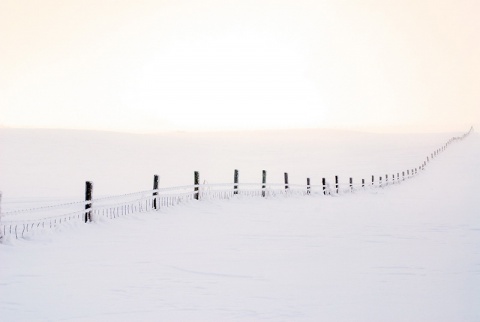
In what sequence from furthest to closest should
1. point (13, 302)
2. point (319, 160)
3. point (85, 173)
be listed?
1. point (319, 160)
2. point (85, 173)
3. point (13, 302)

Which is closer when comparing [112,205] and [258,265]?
[258,265]

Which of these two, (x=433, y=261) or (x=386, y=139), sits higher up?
(x=386, y=139)

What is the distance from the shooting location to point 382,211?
2473 centimetres

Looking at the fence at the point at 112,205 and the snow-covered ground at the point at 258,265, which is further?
the fence at the point at 112,205

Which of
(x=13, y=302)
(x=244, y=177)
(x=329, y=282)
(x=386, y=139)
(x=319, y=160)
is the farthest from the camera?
(x=386, y=139)

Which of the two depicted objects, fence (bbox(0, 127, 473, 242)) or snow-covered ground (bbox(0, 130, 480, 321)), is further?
fence (bbox(0, 127, 473, 242))

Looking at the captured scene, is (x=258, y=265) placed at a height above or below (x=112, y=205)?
below

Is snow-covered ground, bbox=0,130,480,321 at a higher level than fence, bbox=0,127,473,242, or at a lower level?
lower

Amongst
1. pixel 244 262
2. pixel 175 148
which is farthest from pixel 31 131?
pixel 244 262

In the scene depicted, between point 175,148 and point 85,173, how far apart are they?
1487 inches

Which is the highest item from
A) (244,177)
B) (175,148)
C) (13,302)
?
(175,148)

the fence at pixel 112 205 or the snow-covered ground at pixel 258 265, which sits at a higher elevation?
the fence at pixel 112 205

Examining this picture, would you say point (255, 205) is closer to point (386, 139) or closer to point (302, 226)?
point (302, 226)

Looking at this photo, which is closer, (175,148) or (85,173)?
(85,173)
